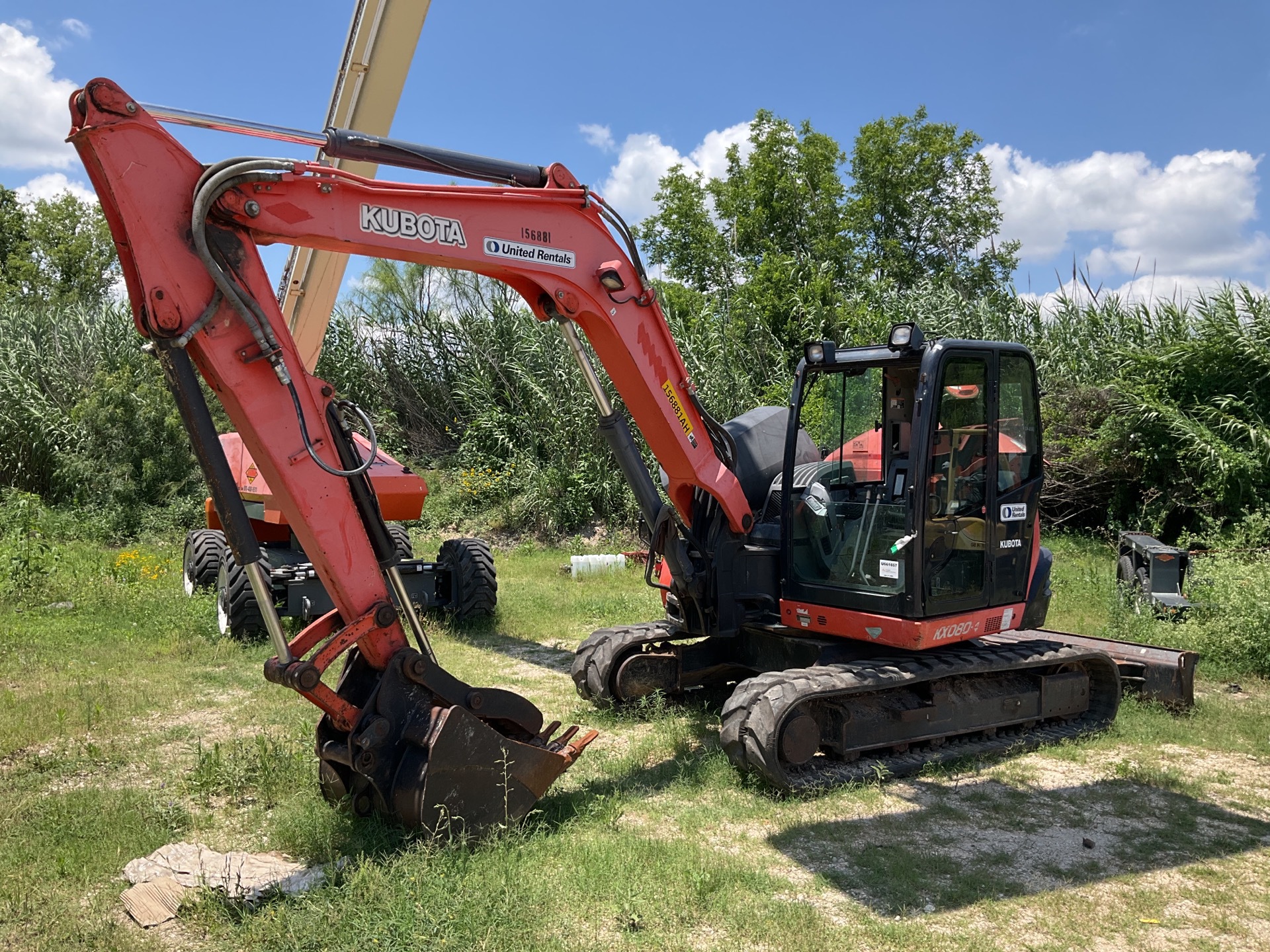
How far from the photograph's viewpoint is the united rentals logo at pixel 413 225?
4.53 metres

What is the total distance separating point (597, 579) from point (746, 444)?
5720 mm

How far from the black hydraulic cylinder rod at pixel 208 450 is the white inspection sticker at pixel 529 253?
5.11 feet

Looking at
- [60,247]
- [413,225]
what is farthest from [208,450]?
[60,247]

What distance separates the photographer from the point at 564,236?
209 inches

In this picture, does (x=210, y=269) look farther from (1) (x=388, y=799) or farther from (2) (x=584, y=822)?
(2) (x=584, y=822)

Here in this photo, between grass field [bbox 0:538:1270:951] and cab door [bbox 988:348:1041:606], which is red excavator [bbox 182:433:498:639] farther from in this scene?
cab door [bbox 988:348:1041:606]

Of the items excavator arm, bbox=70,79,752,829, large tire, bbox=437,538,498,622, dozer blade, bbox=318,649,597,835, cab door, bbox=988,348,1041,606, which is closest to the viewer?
excavator arm, bbox=70,79,752,829

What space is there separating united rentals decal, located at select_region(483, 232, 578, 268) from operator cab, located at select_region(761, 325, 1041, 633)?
70.9 inches

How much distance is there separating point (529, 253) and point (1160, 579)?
674 cm

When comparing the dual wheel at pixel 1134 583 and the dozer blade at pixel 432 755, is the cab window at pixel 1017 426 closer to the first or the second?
the dozer blade at pixel 432 755

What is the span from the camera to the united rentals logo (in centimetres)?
453

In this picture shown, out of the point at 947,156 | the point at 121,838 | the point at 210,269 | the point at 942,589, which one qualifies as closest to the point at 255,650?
the point at 121,838

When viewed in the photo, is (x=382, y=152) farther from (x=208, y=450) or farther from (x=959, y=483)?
(x=959, y=483)

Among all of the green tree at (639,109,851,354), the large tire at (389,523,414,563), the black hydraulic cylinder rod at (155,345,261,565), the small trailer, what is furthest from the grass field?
the green tree at (639,109,851,354)
